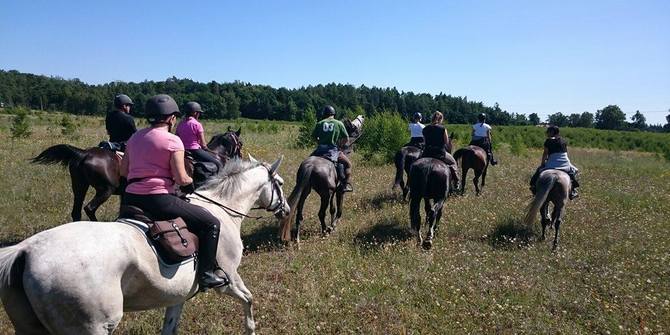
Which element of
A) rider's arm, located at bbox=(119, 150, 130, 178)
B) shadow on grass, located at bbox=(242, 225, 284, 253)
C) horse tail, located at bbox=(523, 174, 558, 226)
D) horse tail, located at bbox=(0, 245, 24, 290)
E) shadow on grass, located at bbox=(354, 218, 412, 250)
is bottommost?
shadow on grass, located at bbox=(242, 225, 284, 253)

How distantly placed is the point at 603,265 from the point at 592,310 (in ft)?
7.12

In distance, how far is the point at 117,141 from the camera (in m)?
9.52

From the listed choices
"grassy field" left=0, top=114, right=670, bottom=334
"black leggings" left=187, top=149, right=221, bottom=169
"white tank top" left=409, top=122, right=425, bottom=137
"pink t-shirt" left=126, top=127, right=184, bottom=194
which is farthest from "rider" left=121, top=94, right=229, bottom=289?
"white tank top" left=409, top=122, right=425, bottom=137

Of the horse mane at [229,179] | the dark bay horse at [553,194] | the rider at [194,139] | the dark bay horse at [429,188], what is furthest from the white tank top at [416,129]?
the horse mane at [229,179]

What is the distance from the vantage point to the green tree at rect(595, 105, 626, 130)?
322 ft

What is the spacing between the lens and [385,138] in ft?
71.6

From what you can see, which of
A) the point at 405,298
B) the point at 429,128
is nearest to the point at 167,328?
the point at 405,298

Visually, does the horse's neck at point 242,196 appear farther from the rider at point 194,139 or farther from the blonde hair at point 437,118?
the blonde hair at point 437,118

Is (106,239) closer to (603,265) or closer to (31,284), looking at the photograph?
Answer: (31,284)

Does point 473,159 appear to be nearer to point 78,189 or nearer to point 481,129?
point 481,129

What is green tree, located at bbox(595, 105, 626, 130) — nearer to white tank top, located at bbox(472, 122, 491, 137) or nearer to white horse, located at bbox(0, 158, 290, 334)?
white tank top, located at bbox(472, 122, 491, 137)

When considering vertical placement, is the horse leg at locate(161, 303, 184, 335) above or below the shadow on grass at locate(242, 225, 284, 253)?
above

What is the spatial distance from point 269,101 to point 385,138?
94.4 meters

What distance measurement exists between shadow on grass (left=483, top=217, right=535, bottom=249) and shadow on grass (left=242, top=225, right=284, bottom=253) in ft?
15.3
